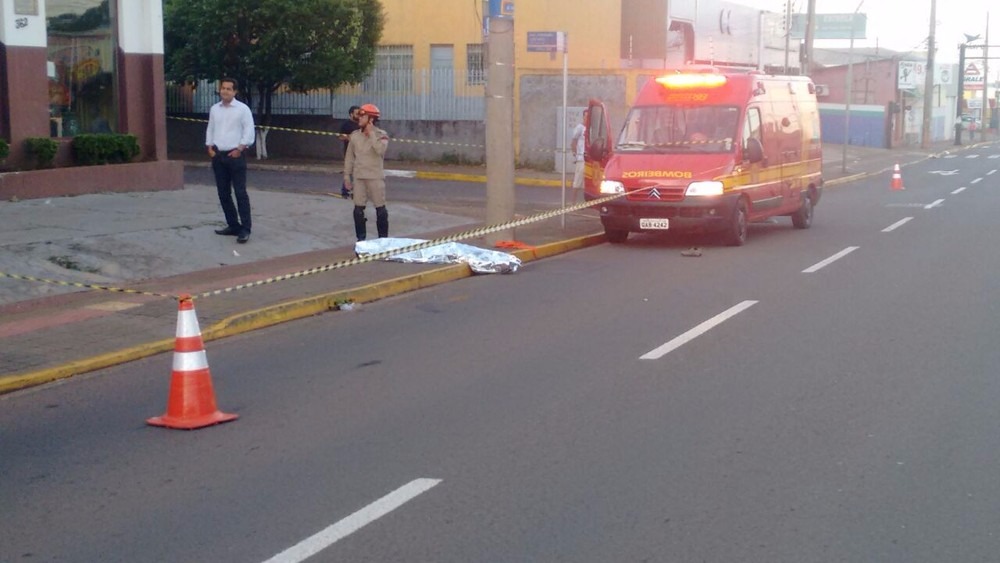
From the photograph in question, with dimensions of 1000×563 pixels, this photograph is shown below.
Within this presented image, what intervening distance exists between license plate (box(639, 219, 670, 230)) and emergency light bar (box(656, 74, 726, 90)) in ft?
7.98

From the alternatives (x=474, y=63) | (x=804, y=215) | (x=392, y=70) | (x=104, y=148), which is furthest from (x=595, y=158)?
(x=392, y=70)

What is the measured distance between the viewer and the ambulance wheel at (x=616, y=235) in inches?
695

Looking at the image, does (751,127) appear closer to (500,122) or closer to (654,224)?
(654,224)

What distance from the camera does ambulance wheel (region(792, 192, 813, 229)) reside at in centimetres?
1991

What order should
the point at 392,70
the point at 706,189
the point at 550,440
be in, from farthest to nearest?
the point at 392,70 → the point at 706,189 → the point at 550,440

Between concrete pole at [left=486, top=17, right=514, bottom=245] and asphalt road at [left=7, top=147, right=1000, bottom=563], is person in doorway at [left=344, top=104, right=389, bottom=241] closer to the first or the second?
concrete pole at [left=486, top=17, right=514, bottom=245]

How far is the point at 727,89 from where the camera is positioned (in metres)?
17.6

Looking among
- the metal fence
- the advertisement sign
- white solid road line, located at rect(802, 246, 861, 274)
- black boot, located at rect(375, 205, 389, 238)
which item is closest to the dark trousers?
black boot, located at rect(375, 205, 389, 238)

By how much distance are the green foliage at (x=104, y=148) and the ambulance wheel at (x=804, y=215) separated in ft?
36.0

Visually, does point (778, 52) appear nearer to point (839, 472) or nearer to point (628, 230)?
point (628, 230)

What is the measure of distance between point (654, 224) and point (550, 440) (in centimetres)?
982

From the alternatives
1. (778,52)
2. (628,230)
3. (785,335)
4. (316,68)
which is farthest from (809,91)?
(778,52)

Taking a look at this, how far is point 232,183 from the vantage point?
15.0 m

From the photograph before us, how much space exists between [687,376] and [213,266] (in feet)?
23.4
